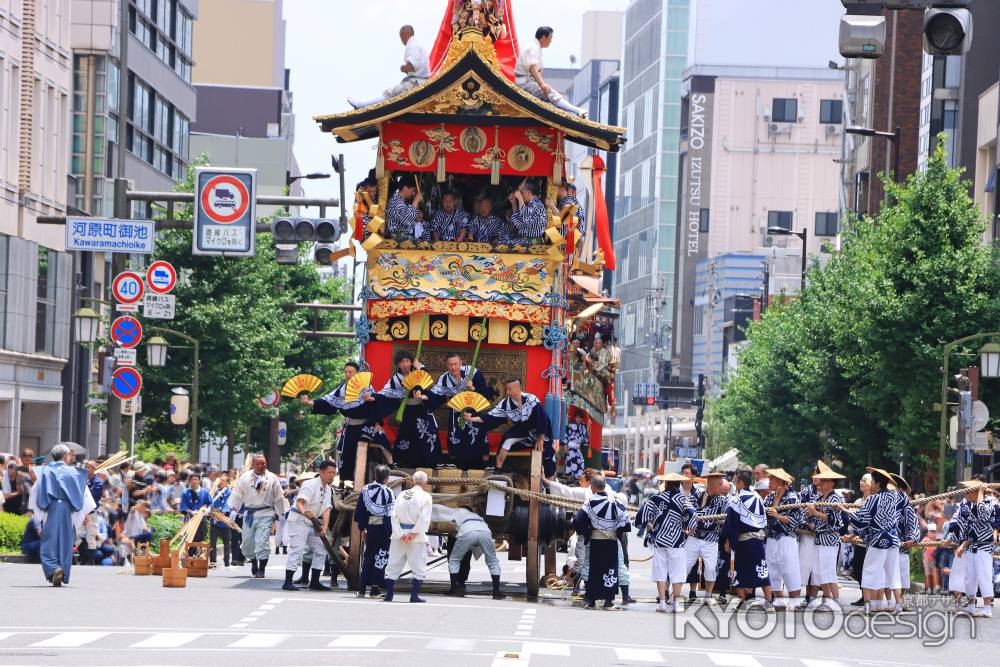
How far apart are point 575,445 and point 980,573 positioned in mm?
5765

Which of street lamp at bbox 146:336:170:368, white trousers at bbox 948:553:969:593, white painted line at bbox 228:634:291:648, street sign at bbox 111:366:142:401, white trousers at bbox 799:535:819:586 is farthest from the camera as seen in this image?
street lamp at bbox 146:336:170:368

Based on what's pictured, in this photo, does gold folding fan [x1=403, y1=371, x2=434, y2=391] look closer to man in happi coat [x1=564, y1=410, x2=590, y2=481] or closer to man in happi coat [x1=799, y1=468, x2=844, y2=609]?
man in happi coat [x1=564, y1=410, x2=590, y2=481]

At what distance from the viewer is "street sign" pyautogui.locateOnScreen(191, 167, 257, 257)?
101 feet

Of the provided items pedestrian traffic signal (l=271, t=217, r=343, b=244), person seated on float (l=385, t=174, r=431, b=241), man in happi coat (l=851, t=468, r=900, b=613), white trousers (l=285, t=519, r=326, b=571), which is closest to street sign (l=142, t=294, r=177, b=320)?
pedestrian traffic signal (l=271, t=217, r=343, b=244)

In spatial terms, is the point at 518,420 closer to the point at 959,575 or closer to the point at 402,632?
the point at 402,632

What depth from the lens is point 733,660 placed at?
17141 mm

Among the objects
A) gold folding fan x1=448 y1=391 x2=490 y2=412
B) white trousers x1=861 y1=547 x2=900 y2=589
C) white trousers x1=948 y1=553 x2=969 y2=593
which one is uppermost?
gold folding fan x1=448 y1=391 x2=490 y2=412

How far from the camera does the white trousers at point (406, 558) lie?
877 inches

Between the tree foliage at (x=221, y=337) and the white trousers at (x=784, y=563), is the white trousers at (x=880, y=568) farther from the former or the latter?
the tree foliage at (x=221, y=337)

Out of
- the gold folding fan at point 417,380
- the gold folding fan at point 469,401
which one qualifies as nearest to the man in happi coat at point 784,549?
the gold folding fan at point 469,401

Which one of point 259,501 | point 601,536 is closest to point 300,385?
point 259,501

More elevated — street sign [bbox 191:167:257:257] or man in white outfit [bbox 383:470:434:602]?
street sign [bbox 191:167:257:257]

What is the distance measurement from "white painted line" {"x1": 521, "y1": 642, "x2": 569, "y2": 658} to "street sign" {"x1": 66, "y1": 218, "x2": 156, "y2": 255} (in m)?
14.0

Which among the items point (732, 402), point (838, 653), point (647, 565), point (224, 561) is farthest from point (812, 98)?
point (838, 653)
